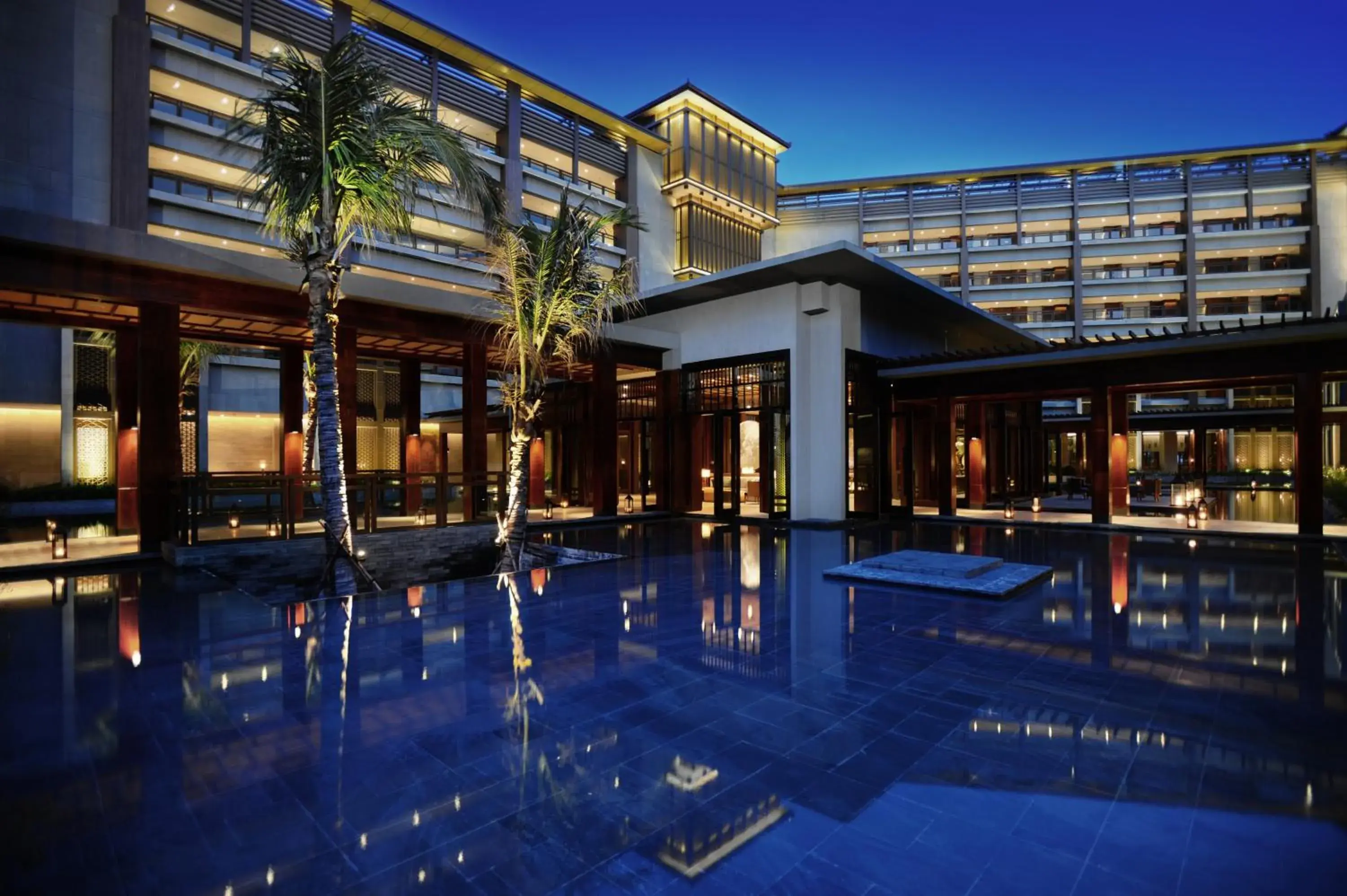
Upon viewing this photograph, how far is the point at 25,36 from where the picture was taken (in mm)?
19688

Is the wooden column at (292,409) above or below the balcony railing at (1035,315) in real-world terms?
below

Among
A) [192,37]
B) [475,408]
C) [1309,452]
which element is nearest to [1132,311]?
[1309,452]

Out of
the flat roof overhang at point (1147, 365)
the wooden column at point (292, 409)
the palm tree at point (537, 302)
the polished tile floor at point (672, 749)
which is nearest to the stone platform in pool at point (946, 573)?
the polished tile floor at point (672, 749)

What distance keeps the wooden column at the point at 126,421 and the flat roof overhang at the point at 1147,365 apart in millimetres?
17294

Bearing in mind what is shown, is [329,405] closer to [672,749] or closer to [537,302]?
[537,302]

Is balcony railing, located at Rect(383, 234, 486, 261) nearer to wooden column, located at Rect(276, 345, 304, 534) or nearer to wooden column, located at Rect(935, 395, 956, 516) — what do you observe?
wooden column, located at Rect(276, 345, 304, 534)

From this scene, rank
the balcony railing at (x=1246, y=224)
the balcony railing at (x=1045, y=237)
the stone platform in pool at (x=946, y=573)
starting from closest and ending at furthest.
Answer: the stone platform in pool at (x=946, y=573), the balcony railing at (x=1246, y=224), the balcony railing at (x=1045, y=237)

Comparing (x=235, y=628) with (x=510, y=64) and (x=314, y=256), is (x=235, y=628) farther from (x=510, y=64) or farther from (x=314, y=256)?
(x=510, y=64)

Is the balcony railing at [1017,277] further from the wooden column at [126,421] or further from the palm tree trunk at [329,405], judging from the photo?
the wooden column at [126,421]

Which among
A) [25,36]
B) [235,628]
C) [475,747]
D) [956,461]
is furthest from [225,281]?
[956,461]

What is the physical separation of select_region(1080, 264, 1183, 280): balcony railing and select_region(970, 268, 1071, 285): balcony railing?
1.52 meters

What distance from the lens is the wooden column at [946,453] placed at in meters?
17.6

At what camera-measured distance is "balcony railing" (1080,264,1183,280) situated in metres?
42.1

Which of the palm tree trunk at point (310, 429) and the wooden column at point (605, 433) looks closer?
the palm tree trunk at point (310, 429)
